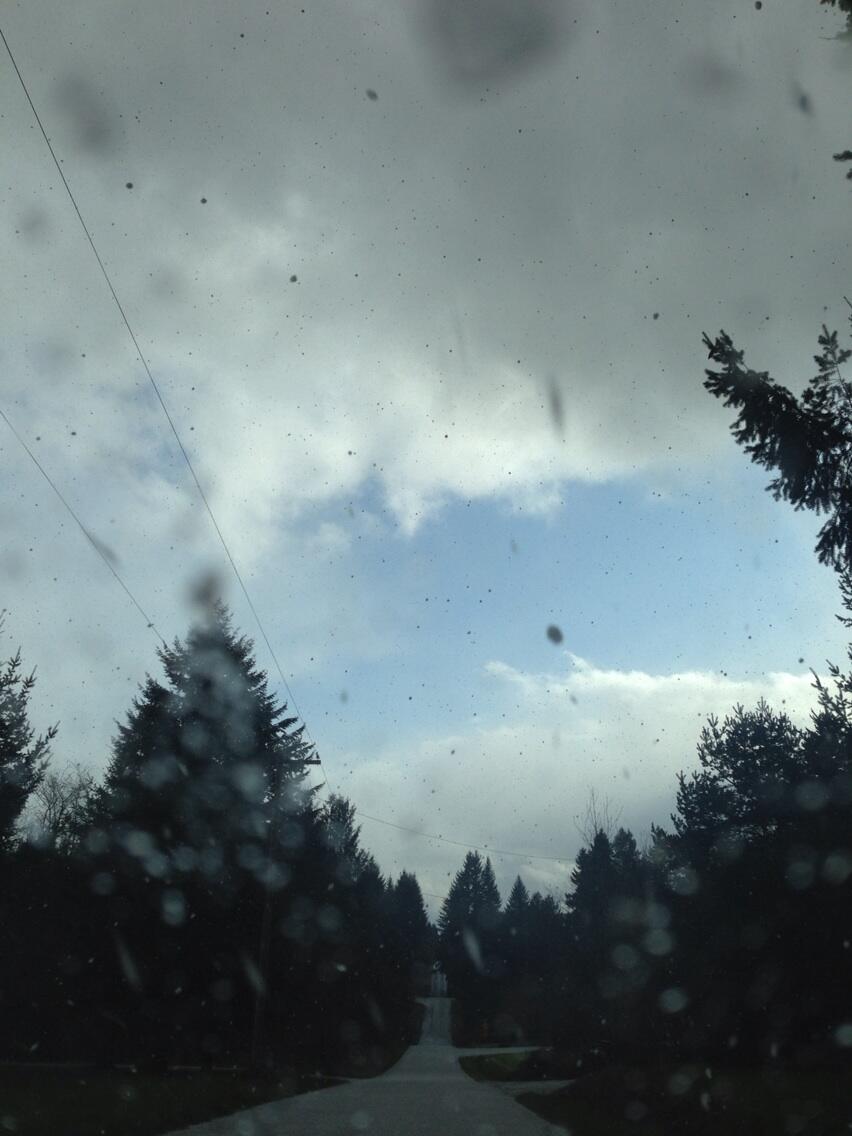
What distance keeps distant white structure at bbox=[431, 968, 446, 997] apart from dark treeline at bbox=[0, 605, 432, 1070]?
15572 centimetres

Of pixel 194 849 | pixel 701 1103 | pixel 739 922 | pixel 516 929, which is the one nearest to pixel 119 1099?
pixel 701 1103

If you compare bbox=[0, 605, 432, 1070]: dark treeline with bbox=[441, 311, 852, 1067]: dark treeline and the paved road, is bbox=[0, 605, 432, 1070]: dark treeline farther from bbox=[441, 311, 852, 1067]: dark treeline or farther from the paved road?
bbox=[441, 311, 852, 1067]: dark treeline

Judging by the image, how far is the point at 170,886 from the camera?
29.0 meters

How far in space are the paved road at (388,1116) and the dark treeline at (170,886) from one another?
4059 millimetres

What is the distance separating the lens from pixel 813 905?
29.8 metres

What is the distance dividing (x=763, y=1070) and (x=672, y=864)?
1546 centimetres

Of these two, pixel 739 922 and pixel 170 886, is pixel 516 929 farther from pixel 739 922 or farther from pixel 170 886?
pixel 170 886

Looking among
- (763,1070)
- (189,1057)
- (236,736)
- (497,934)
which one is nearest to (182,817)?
(236,736)

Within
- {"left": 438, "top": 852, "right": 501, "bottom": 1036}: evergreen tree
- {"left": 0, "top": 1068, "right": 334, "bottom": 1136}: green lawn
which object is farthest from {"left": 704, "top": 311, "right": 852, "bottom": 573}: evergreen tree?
{"left": 438, "top": 852, "right": 501, "bottom": 1036}: evergreen tree

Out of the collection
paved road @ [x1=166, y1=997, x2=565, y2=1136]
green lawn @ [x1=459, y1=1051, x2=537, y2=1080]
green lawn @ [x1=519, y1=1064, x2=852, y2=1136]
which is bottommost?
green lawn @ [x1=459, y1=1051, x2=537, y2=1080]

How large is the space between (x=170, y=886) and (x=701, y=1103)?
17481mm

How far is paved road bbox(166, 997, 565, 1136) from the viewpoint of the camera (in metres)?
15.5

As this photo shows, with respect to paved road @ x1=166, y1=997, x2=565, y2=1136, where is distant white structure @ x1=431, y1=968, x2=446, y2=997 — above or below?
below

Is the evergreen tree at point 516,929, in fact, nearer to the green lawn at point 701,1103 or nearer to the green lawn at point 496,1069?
the green lawn at point 496,1069
